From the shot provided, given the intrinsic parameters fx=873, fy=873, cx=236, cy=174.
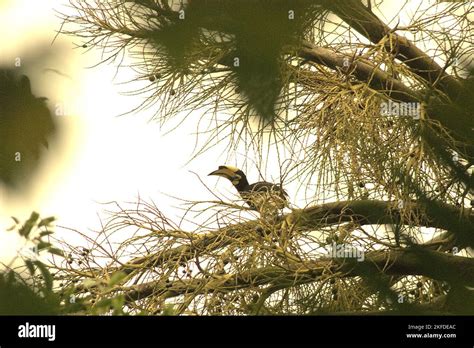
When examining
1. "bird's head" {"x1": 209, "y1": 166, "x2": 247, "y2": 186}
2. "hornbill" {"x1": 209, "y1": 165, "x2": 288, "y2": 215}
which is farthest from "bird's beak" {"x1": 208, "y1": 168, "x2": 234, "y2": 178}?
"hornbill" {"x1": 209, "y1": 165, "x2": 288, "y2": 215}

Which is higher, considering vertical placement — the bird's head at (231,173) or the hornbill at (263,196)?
the bird's head at (231,173)

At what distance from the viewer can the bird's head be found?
495cm

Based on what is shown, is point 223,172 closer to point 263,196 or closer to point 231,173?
point 231,173

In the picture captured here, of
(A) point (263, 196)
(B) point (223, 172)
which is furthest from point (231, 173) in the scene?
(A) point (263, 196)

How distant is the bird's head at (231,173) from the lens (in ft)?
16.2

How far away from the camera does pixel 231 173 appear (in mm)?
5105

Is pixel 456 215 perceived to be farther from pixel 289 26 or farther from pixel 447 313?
pixel 447 313

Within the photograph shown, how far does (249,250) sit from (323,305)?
0.49 metres

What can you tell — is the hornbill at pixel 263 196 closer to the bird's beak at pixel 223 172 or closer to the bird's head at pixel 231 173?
the bird's head at pixel 231 173

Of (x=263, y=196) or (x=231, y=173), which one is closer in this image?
(x=263, y=196)

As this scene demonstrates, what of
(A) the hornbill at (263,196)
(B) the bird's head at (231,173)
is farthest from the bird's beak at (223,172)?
(A) the hornbill at (263,196)

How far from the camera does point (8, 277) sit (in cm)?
136

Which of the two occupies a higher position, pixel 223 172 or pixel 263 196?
pixel 223 172

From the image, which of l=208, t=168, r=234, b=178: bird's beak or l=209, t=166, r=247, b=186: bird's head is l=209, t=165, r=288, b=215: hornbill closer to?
l=209, t=166, r=247, b=186: bird's head
